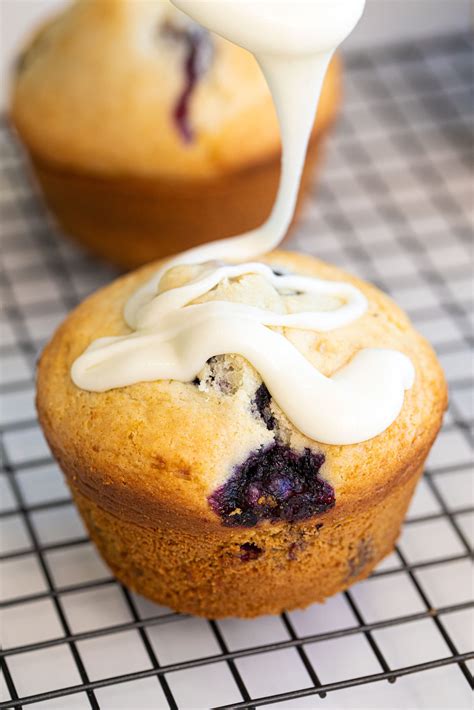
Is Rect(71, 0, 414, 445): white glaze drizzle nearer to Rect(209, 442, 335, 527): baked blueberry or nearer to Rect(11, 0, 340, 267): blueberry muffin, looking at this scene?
Rect(209, 442, 335, 527): baked blueberry

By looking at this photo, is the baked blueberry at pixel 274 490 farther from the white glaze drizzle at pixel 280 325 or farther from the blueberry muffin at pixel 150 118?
the blueberry muffin at pixel 150 118

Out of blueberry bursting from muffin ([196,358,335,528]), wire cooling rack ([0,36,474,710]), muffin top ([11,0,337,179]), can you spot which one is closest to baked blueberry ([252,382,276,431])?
blueberry bursting from muffin ([196,358,335,528])

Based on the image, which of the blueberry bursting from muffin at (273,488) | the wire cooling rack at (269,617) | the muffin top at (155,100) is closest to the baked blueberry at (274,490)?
the blueberry bursting from muffin at (273,488)

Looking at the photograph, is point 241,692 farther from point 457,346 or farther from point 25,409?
point 457,346

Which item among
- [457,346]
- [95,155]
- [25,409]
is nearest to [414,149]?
[457,346]

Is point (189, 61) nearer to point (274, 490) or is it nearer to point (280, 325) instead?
point (280, 325)

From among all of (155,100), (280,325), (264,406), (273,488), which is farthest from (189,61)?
(273,488)
